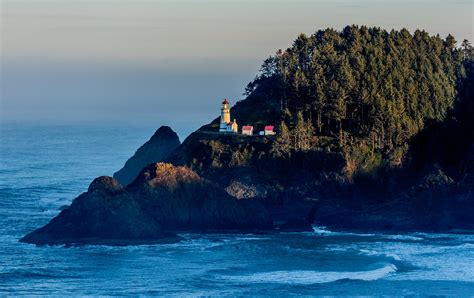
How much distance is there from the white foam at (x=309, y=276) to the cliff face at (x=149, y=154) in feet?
180

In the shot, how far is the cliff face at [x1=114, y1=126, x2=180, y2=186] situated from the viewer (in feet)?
554

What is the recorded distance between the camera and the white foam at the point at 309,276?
112m

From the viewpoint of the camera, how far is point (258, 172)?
144 metres

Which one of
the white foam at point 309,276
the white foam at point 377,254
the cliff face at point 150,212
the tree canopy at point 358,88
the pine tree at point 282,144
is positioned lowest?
the white foam at point 309,276

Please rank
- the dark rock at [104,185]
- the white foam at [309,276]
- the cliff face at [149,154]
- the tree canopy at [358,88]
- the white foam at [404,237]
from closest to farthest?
1. the white foam at [309,276]
2. the dark rock at [104,185]
3. the white foam at [404,237]
4. the tree canopy at [358,88]
5. the cliff face at [149,154]

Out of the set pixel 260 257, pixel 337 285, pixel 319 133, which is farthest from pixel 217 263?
pixel 319 133

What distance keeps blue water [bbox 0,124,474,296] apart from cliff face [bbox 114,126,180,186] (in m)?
28.4

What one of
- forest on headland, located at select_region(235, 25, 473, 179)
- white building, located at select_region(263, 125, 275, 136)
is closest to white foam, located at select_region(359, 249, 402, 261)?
forest on headland, located at select_region(235, 25, 473, 179)

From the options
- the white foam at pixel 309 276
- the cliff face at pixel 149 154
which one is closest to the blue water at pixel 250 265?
the white foam at pixel 309 276

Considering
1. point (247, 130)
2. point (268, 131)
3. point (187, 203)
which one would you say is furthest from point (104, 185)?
point (268, 131)

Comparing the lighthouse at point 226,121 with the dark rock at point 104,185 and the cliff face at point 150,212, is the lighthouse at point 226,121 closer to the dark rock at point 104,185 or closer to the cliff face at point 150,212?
the cliff face at point 150,212

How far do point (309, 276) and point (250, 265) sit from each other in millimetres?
7621

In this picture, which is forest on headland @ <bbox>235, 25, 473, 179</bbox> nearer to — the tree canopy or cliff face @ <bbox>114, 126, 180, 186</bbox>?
the tree canopy

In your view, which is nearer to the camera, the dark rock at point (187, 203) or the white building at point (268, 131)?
the dark rock at point (187, 203)
